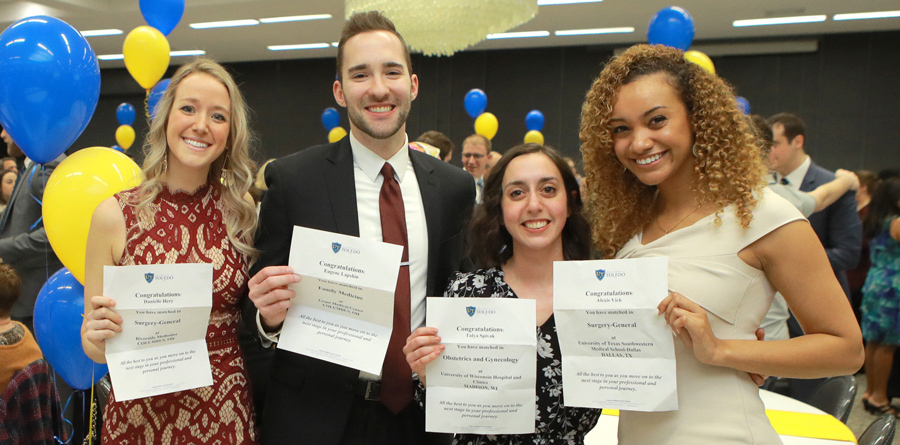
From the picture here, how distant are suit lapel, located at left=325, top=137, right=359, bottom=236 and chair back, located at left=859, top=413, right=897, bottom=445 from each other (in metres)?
1.67

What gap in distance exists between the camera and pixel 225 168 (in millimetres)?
1818

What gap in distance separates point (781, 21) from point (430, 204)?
29.2 feet

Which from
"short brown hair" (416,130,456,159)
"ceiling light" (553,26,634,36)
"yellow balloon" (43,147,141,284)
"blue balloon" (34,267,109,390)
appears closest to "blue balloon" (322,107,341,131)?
"ceiling light" (553,26,634,36)

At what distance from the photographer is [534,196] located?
1.64 meters

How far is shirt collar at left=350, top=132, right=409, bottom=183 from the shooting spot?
5.89 feet

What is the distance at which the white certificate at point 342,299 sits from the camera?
1.48 m

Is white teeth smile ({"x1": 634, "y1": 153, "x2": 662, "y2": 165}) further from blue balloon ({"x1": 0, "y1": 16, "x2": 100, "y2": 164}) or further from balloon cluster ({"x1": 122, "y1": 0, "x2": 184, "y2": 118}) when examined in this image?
balloon cluster ({"x1": 122, "y1": 0, "x2": 184, "y2": 118})

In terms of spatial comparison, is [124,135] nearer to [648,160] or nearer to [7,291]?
[7,291]

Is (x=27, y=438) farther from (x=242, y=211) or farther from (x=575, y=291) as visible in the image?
(x=575, y=291)

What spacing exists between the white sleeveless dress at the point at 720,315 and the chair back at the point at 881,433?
0.74 meters

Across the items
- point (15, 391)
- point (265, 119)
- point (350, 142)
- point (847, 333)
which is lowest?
point (15, 391)

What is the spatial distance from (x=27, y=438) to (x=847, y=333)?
8.76 feet

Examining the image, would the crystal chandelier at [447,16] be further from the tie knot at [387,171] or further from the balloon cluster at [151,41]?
the tie knot at [387,171]

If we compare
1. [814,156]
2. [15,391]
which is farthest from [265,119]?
[15,391]
